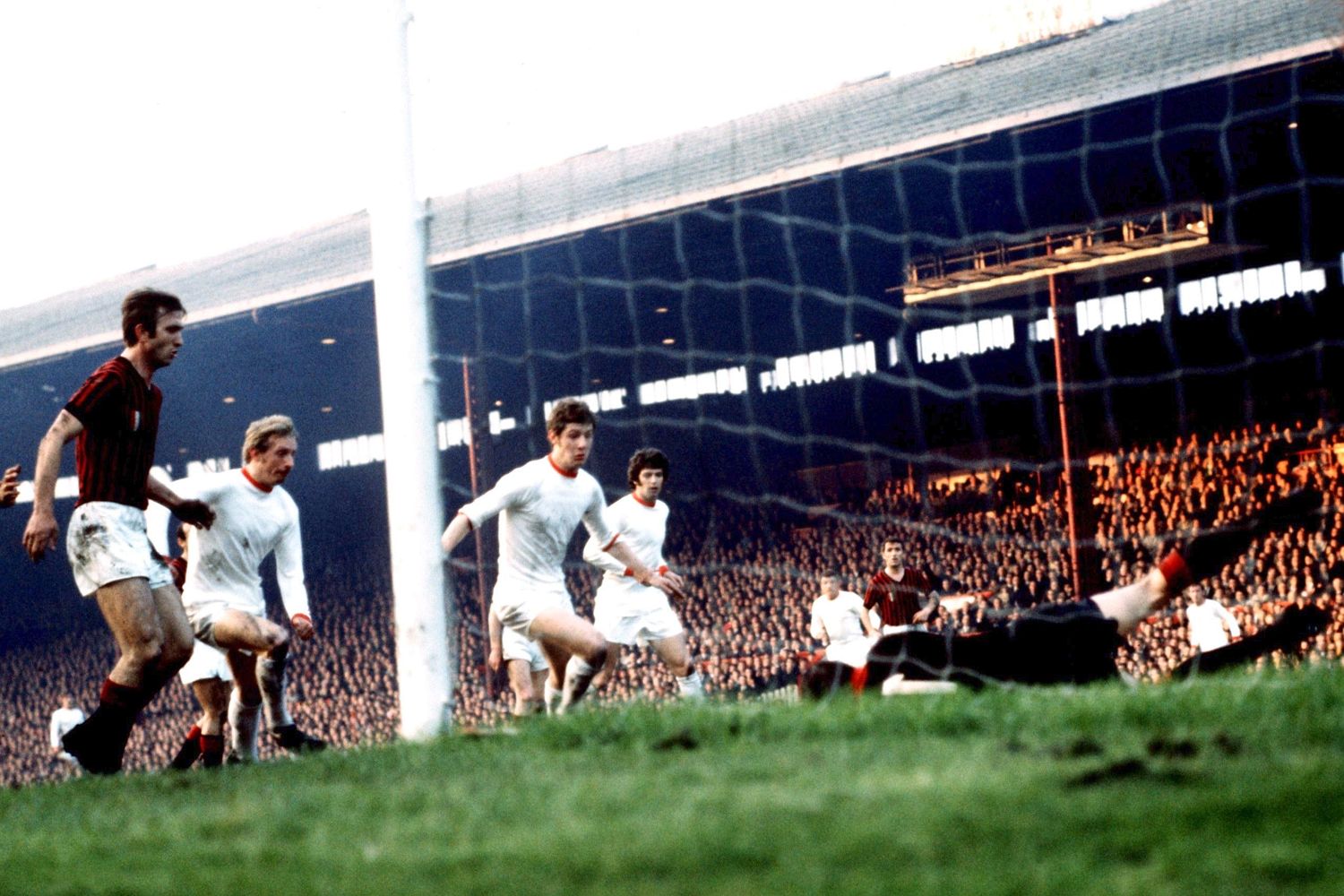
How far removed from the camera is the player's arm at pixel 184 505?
567cm

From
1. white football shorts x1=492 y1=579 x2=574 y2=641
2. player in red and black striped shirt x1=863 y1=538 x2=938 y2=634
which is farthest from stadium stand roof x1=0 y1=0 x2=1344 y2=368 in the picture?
player in red and black striped shirt x1=863 y1=538 x2=938 y2=634

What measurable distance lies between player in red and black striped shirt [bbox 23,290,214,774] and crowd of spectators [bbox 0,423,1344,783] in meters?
7.50

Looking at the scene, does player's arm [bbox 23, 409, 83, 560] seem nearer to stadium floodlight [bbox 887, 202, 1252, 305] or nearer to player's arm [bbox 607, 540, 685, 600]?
player's arm [bbox 607, 540, 685, 600]

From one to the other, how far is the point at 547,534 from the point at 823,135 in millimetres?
7916

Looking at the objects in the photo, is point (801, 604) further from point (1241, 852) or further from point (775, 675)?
point (1241, 852)

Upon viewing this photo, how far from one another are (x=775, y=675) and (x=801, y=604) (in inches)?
69.4

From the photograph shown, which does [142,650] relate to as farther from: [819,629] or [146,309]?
[819,629]

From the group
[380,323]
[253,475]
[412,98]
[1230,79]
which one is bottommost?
[253,475]

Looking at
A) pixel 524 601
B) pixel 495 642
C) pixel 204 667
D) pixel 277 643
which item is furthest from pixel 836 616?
pixel 277 643

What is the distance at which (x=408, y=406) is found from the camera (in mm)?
5438

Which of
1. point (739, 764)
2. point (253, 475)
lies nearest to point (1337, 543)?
point (253, 475)

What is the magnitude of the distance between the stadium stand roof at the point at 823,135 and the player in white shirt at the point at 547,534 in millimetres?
2792

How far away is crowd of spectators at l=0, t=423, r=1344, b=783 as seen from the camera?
49.6 feet

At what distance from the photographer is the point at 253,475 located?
6.46m
